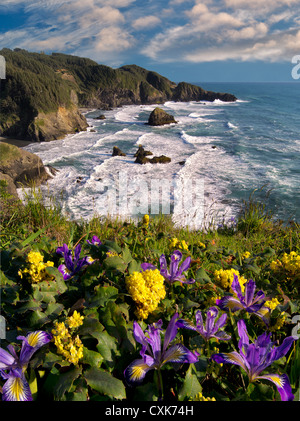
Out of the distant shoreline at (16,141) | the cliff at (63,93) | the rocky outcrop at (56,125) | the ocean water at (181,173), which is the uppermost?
the cliff at (63,93)

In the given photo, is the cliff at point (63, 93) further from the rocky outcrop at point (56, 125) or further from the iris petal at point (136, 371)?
the iris petal at point (136, 371)

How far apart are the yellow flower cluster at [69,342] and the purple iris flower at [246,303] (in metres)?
0.66

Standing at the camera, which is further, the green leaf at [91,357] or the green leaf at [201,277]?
the green leaf at [201,277]

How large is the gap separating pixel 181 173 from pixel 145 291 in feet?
65.0

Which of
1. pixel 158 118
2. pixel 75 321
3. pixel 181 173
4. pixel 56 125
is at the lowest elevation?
pixel 181 173

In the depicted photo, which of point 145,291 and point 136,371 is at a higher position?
point 145,291

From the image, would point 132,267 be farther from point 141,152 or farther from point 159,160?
point 141,152

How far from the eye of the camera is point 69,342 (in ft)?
3.36

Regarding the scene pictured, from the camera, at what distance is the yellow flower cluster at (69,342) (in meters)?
0.99

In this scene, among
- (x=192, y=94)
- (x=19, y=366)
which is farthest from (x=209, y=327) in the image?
(x=192, y=94)

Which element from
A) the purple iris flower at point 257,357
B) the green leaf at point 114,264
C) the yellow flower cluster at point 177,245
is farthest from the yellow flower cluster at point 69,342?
the yellow flower cluster at point 177,245

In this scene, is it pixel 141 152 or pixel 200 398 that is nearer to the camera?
pixel 200 398

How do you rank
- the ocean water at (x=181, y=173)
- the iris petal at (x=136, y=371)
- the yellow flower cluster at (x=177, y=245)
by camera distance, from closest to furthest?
the iris petal at (x=136, y=371)
the yellow flower cluster at (x=177, y=245)
the ocean water at (x=181, y=173)

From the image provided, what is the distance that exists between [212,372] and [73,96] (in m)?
61.0
